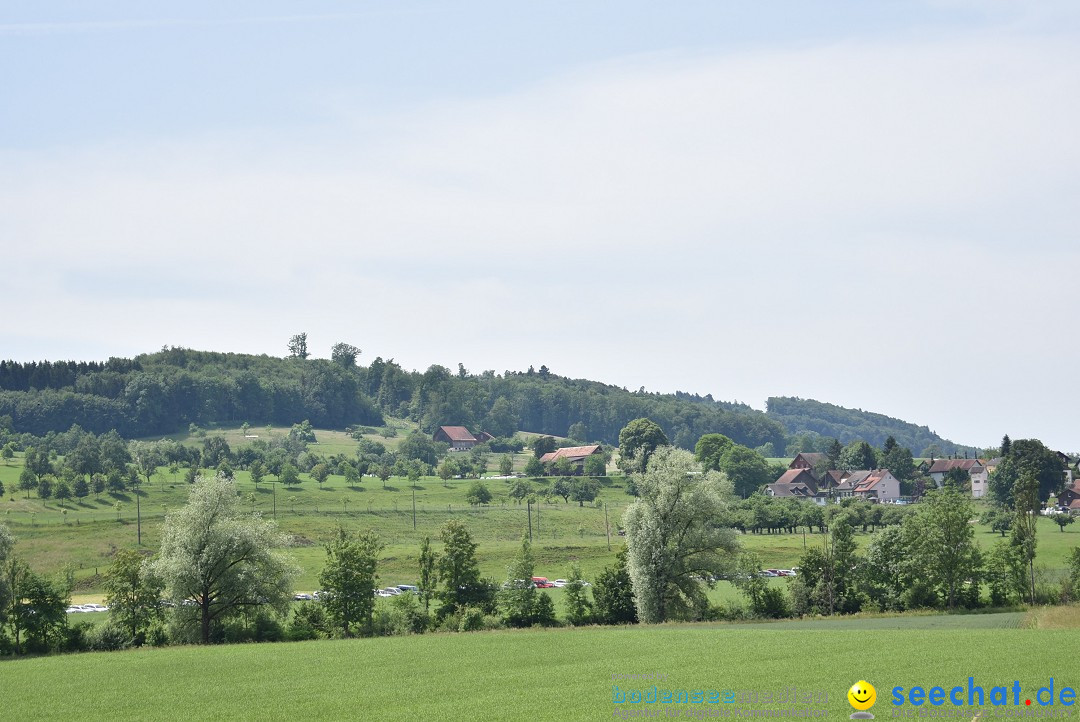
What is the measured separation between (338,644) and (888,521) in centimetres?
10957

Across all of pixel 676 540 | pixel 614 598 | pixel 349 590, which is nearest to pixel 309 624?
pixel 349 590

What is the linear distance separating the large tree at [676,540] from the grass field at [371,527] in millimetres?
13440

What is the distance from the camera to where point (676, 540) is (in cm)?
7950

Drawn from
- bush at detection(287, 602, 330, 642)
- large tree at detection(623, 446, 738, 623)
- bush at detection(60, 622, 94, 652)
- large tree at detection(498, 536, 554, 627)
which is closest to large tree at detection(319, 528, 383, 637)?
bush at detection(287, 602, 330, 642)

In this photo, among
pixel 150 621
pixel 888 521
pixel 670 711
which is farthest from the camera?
pixel 888 521

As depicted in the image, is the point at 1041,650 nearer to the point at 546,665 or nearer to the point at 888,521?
the point at 546,665

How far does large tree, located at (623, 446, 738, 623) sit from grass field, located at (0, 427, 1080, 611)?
13.4m

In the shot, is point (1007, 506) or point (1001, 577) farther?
point (1007, 506)

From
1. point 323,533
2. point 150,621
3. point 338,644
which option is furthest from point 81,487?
point 338,644

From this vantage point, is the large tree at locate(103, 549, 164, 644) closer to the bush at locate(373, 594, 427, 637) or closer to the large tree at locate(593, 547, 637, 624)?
the bush at locate(373, 594, 427, 637)

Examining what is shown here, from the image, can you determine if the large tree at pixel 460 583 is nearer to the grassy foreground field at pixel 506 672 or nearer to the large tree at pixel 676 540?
the large tree at pixel 676 540

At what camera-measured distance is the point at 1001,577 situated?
86.4 metres

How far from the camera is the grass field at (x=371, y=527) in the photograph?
118312 millimetres

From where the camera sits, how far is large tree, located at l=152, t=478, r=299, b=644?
7350 centimetres
